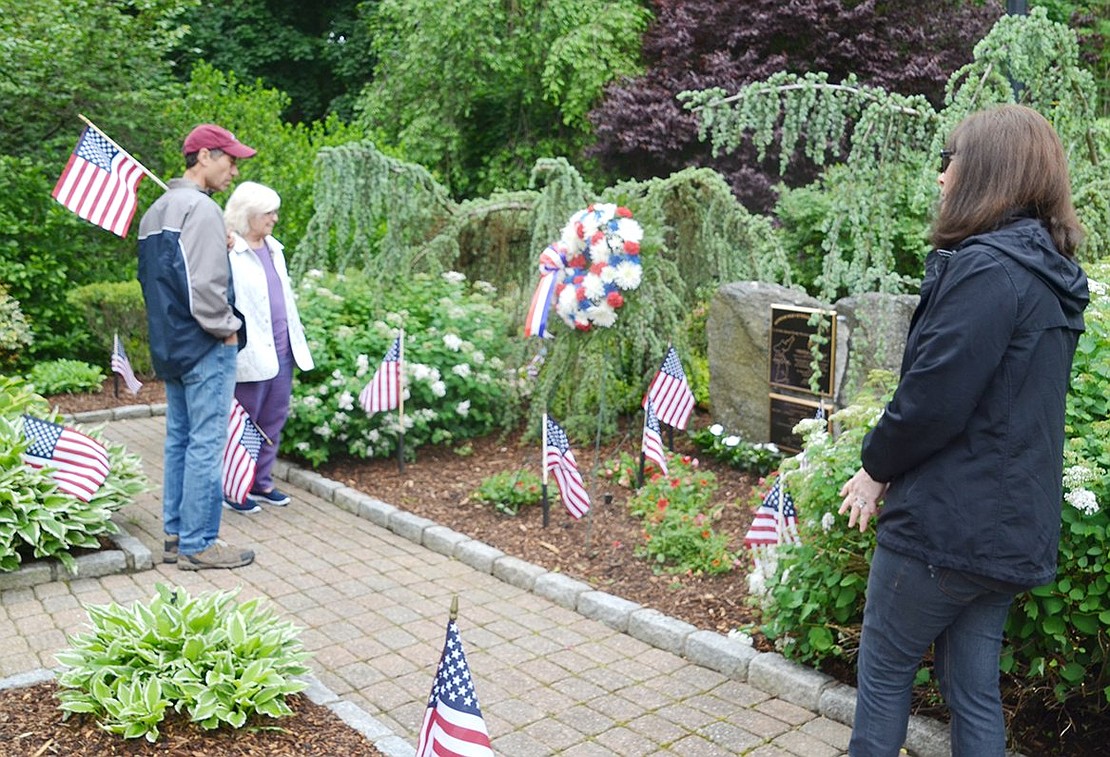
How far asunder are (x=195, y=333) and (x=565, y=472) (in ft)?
6.47

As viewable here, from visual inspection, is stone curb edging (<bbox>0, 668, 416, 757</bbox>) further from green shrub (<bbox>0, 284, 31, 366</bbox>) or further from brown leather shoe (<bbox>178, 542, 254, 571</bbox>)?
green shrub (<bbox>0, 284, 31, 366</bbox>)

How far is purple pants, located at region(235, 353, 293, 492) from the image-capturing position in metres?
6.23

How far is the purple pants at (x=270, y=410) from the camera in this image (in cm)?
623

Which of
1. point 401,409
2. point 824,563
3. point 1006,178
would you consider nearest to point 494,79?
point 401,409

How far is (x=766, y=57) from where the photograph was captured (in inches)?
531

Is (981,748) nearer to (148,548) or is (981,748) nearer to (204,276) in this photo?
(204,276)

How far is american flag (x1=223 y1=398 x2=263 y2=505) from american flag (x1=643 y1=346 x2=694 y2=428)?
92.1 inches

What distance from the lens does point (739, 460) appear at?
7008 mm

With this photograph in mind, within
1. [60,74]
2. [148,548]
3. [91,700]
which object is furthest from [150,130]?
[91,700]

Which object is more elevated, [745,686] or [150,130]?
[150,130]

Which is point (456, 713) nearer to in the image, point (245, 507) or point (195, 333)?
point (195, 333)

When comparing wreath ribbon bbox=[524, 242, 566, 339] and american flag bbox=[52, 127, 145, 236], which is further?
american flag bbox=[52, 127, 145, 236]

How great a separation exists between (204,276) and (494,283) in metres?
3.94

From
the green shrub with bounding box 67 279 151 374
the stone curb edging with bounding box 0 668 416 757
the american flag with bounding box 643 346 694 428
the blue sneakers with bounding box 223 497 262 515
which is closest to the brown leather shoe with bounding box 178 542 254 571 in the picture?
the blue sneakers with bounding box 223 497 262 515
